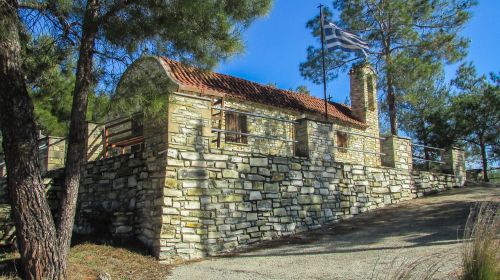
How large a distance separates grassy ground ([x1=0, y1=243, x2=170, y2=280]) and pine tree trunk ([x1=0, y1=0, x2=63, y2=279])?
0.64 meters

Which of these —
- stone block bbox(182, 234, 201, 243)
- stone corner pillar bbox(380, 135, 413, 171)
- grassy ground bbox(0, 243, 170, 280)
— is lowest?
grassy ground bbox(0, 243, 170, 280)

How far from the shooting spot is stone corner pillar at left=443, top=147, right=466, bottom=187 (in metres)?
14.5

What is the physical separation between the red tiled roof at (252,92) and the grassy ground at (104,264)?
20.1ft

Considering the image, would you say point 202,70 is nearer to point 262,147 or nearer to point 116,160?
point 116,160

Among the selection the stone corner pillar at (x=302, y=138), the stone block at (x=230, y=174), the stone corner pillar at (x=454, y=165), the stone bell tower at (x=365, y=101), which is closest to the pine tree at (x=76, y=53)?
the stone block at (x=230, y=174)

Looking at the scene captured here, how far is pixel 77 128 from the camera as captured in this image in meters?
6.74

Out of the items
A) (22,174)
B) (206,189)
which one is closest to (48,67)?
(22,174)

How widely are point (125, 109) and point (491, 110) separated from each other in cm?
1581

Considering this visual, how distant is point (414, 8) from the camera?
16562mm

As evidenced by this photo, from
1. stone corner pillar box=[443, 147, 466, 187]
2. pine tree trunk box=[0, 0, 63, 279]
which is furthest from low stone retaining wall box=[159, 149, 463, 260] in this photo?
stone corner pillar box=[443, 147, 466, 187]

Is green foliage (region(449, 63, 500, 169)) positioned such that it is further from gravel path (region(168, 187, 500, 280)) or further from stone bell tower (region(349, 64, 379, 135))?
gravel path (region(168, 187, 500, 280))

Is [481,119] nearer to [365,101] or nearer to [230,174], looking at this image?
[365,101]

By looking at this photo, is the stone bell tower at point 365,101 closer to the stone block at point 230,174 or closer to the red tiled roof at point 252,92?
the red tiled roof at point 252,92

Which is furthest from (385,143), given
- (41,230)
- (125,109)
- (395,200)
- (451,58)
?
(41,230)
